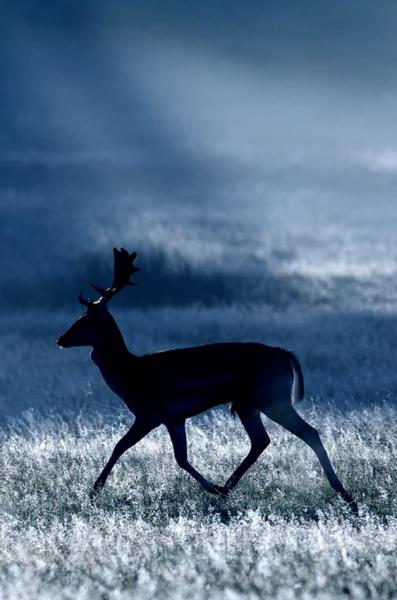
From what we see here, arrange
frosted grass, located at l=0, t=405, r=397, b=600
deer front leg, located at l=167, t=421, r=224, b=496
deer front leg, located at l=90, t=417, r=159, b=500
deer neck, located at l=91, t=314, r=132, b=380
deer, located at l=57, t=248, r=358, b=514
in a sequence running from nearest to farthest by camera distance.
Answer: frosted grass, located at l=0, t=405, r=397, b=600 → deer front leg, located at l=167, t=421, r=224, b=496 → deer front leg, located at l=90, t=417, r=159, b=500 → deer, located at l=57, t=248, r=358, b=514 → deer neck, located at l=91, t=314, r=132, b=380

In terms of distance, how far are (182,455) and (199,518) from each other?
139 cm

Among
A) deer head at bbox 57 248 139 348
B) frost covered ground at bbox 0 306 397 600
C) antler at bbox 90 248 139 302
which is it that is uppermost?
antler at bbox 90 248 139 302

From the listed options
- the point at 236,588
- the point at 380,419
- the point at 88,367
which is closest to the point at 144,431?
the point at 380,419

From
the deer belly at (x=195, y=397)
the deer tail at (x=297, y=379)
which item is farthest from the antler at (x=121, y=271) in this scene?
the deer tail at (x=297, y=379)

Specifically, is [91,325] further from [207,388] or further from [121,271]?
[207,388]

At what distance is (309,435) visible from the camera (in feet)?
40.2

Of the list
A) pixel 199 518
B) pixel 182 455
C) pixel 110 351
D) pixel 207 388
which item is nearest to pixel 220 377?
pixel 207 388

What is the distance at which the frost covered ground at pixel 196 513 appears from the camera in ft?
28.2

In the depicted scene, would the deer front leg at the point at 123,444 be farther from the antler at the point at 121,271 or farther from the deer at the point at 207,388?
the antler at the point at 121,271

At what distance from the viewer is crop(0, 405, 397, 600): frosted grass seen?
28.2 feet

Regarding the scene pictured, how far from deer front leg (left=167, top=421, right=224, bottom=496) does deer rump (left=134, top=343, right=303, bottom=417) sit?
0.13 metres

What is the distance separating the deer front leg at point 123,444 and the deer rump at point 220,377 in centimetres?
20

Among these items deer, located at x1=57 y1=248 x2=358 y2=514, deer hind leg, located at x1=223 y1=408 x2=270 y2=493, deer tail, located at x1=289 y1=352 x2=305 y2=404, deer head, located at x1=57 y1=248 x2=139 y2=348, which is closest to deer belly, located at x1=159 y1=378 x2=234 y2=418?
deer, located at x1=57 y1=248 x2=358 y2=514

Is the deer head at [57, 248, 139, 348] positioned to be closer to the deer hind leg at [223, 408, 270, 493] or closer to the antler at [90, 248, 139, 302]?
the antler at [90, 248, 139, 302]
